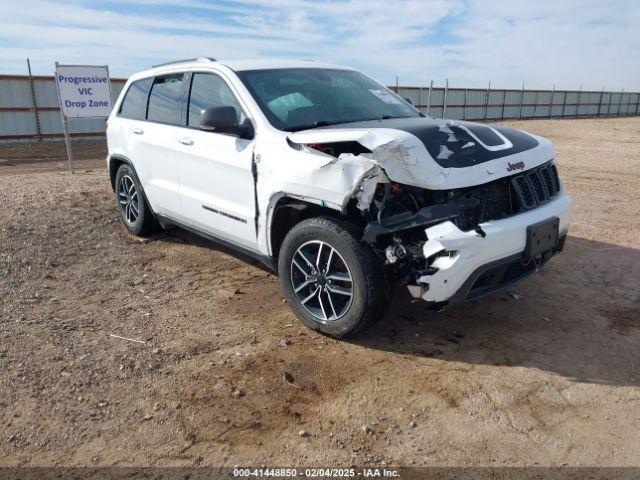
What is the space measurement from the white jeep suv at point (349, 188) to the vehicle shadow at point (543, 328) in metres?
0.48

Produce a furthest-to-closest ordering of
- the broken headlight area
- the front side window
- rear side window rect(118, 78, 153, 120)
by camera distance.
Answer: rear side window rect(118, 78, 153, 120), the front side window, the broken headlight area

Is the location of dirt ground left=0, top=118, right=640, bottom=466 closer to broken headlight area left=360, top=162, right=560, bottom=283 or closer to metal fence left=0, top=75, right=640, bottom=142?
broken headlight area left=360, top=162, right=560, bottom=283

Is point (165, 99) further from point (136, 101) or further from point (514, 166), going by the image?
point (514, 166)

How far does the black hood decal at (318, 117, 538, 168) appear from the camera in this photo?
11.3 ft

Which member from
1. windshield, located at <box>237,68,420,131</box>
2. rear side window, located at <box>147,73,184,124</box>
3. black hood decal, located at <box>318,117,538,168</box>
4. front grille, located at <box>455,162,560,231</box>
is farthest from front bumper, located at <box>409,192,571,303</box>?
rear side window, located at <box>147,73,184,124</box>

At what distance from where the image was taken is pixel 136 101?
5.83 metres

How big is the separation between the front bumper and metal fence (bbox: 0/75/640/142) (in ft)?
59.5

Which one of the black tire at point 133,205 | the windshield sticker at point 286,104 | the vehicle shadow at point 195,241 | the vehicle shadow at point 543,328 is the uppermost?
the windshield sticker at point 286,104

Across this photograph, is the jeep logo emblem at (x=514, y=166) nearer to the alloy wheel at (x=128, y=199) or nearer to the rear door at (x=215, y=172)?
the rear door at (x=215, y=172)

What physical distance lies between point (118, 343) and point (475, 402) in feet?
8.11

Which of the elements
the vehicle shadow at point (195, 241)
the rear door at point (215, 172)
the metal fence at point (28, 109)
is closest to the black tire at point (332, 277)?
the rear door at point (215, 172)

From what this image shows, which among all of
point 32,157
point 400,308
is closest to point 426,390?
point 400,308

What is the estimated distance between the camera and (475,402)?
3135 mm

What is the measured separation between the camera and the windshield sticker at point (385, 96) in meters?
4.93
